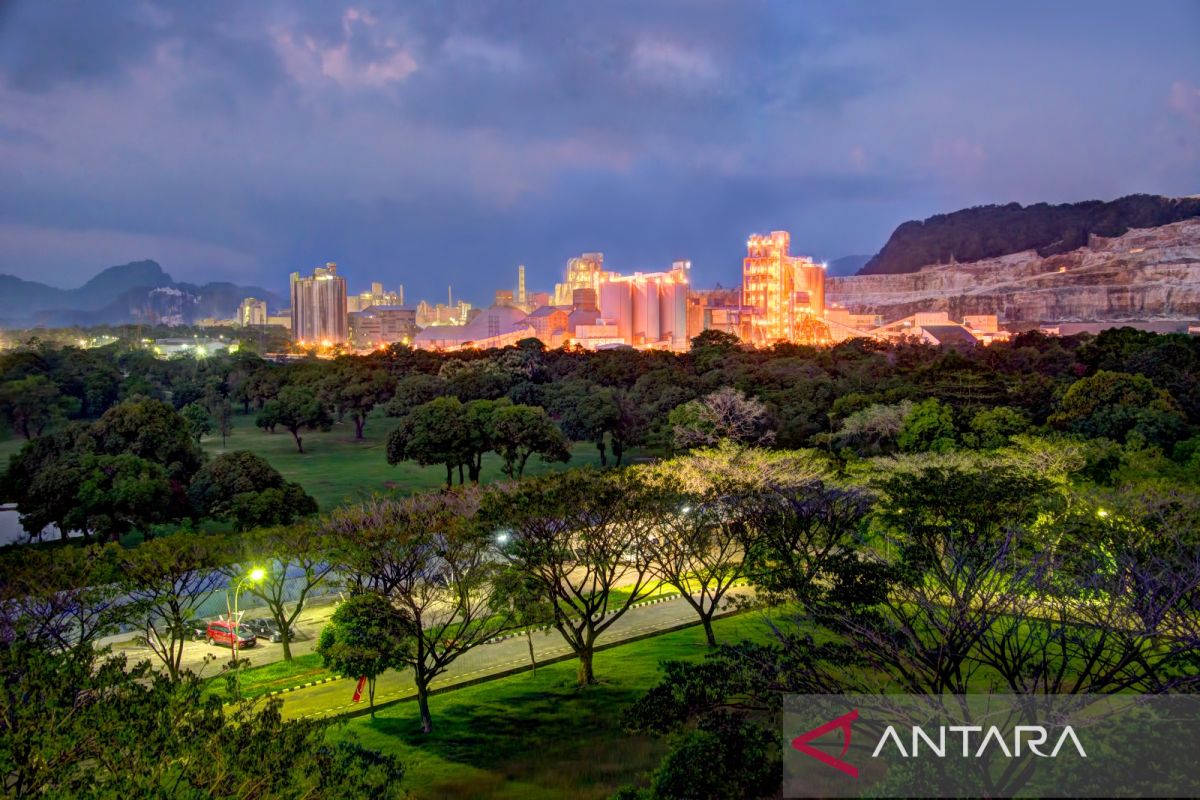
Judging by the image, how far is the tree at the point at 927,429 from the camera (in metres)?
31.5

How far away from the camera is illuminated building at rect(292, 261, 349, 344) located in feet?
516

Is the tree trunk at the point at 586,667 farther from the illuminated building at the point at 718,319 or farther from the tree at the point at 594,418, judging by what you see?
the illuminated building at the point at 718,319

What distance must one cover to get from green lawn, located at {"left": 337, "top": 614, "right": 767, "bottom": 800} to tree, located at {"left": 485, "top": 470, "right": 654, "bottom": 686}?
0.85m

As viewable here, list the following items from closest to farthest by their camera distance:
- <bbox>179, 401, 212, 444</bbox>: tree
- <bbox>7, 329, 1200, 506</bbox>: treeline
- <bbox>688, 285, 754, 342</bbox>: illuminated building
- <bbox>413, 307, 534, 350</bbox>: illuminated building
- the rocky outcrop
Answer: <bbox>7, 329, 1200, 506</bbox>: treeline
<bbox>179, 401, 212, 444</bbox>: tree
the rocky outcrop
<bbox>688, 285, 754, 342</bbox>: illuminated building
<bbox>413, 307, 534, 350</bbox>: illuminated building

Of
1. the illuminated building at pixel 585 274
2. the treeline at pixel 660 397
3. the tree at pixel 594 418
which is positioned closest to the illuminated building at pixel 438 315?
the illuminated building at pixel 585 274

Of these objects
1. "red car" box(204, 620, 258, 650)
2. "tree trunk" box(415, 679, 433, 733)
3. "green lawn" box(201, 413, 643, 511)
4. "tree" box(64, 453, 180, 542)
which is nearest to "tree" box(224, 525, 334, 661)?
"red car" box(204, 620, 258, 650)

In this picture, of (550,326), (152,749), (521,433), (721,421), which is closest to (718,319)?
(550,326)

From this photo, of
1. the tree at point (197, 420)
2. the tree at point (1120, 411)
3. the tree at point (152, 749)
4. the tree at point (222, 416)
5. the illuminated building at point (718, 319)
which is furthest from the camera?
the illuminated building at point (718, 319)

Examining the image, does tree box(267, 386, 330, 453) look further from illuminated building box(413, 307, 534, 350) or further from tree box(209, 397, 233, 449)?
illuminated building box(413, 307, 534, 350)

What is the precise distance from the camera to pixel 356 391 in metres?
51.8

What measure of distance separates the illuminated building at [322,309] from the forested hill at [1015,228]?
94.4 m

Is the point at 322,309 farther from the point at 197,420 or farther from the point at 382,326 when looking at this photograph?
the point at 197,420

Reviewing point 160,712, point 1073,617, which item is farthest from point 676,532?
point 160,712

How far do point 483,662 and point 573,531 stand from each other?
4.02m
